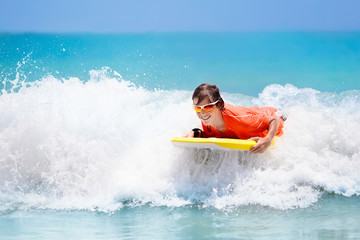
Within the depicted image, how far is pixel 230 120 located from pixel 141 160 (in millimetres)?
867

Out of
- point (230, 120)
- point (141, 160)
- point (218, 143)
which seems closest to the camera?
point (218, 143)

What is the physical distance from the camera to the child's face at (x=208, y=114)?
3.06m

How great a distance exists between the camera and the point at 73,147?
3.76m

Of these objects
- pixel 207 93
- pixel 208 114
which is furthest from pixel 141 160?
pixel 207 93

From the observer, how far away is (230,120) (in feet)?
10.6

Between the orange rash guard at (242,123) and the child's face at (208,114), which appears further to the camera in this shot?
the orange rash guard at (242,123)

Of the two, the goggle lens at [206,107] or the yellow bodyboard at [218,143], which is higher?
the goggle lens at [206,107]

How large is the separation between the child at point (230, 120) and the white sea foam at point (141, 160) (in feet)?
0.55

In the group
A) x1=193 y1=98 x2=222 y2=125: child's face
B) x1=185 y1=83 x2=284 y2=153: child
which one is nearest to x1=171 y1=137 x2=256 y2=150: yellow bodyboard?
x1=185 y1=83 x2=284 y2=153: child

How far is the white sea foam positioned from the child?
17 cm

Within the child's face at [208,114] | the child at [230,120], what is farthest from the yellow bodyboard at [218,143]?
the child's face at [208,114]

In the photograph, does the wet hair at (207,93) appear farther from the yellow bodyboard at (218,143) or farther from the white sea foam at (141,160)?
the white sea foam at (141,160)

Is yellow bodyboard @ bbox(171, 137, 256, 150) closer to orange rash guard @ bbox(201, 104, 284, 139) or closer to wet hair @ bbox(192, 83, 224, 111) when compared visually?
orange rash guard @ bbox(201, 104, 284, 139)

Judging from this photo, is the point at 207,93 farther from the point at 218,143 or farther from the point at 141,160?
the point at 141,160
